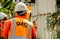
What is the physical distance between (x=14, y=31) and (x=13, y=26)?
13cm

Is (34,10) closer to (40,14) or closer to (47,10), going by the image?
(40,14)

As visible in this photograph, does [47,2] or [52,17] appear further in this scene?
[47,2]

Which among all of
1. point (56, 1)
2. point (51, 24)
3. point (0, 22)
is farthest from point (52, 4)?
point (51, 24)

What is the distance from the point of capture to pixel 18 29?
7.28 meters

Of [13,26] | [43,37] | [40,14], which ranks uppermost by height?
[13,26]

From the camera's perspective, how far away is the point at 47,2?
11289 mm

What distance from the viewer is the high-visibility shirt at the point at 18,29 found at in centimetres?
723

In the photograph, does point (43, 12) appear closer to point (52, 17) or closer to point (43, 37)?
point (43, 37)

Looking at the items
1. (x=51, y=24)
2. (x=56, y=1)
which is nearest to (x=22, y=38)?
(x=51, y=24)

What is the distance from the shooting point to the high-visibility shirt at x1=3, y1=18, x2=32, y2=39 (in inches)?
285

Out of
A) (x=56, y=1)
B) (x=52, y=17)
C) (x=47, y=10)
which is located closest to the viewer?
(x=52, y=17)

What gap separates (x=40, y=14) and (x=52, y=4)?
160 centimetres

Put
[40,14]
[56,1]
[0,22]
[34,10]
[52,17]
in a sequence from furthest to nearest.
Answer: [34,10]
[40,14]
[56,1]
[0,22]
[52,17]

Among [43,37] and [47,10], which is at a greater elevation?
[47,10]
